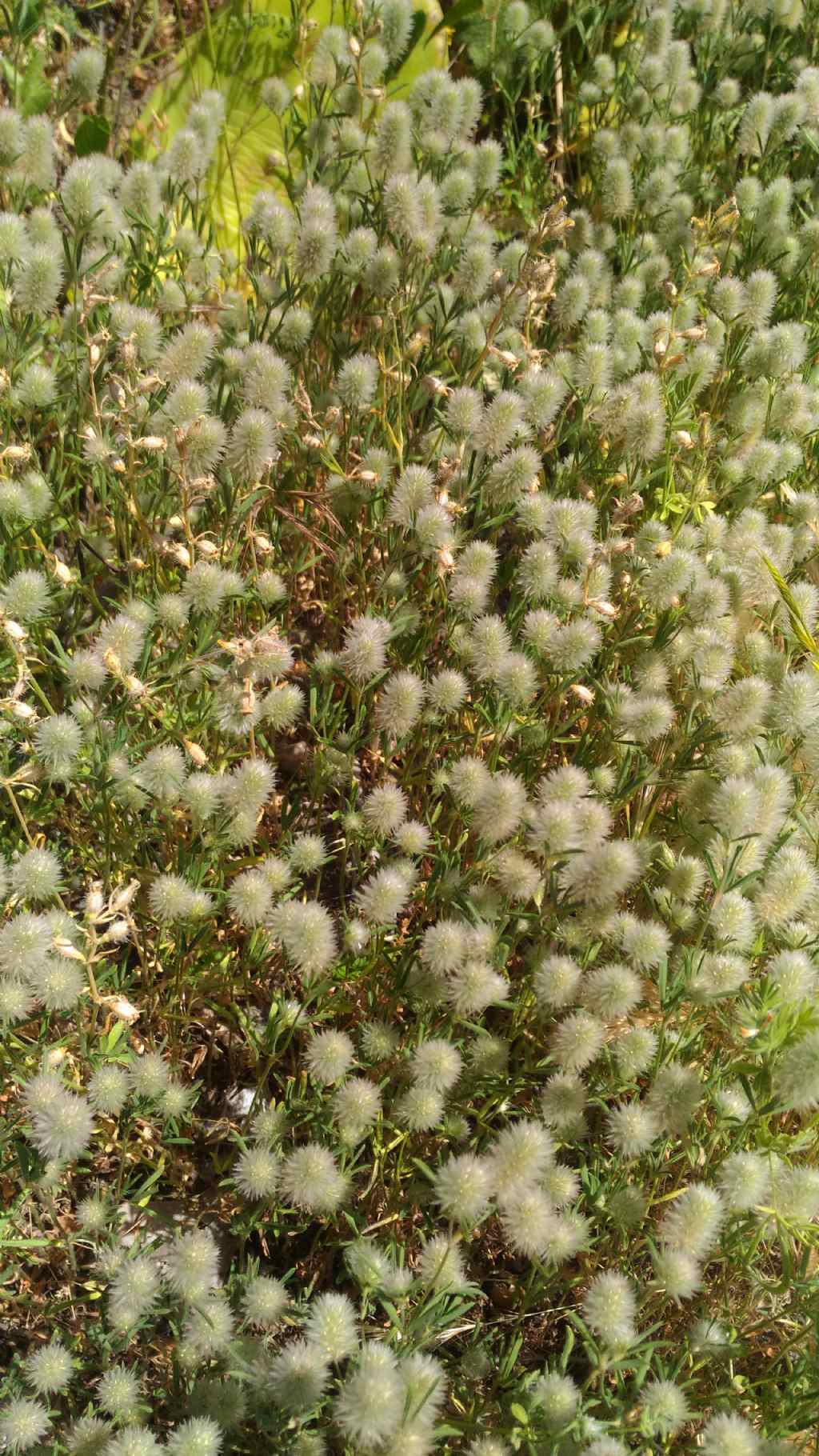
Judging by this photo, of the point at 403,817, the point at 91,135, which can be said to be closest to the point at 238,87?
the point at 91,135

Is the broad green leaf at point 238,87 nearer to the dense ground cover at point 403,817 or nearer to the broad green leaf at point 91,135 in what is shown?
the broad green leaf at point 91,135

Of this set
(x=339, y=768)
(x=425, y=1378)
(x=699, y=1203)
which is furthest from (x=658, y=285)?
(x=425, y=1378)

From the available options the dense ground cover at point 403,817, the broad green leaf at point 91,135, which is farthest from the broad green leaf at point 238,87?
the dense ground cover at point 403,817

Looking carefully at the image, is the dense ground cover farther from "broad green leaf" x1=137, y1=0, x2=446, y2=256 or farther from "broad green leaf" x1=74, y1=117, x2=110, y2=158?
"broad green leaf" x1=137, y1=0, x2=446, y2=256

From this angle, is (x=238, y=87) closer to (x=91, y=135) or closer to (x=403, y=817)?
(x=91, y=135)

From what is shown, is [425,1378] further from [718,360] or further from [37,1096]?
[718,360]

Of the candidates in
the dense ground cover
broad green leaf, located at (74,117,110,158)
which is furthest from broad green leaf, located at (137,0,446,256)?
the dense ground cover
